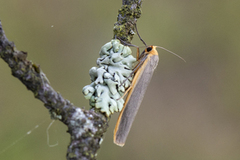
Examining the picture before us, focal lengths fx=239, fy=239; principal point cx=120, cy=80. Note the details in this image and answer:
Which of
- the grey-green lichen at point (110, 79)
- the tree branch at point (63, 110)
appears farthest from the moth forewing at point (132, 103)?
the tree branch at point (63, 110)

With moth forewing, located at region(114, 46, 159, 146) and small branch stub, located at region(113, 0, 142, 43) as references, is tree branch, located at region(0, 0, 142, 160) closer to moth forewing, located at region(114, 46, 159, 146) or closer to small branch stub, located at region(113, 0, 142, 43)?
moth forewing, located at region(114, 46, 159, 146)

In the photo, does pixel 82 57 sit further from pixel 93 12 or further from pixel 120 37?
pixel 120 37

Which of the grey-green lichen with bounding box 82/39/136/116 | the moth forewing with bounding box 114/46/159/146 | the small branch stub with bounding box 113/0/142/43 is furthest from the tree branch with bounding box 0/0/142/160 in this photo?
the small branch stub with bounding box 113/0/142/43

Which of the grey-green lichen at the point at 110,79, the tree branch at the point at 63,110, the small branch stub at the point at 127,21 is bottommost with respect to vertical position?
the tree branch at the point at 63,110

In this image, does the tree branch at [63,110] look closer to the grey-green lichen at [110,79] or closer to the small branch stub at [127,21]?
the grey-green lichen at [110,79]

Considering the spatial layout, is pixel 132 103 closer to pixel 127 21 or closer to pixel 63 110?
pixel 127 21
